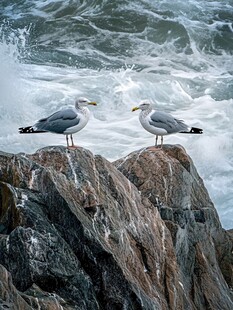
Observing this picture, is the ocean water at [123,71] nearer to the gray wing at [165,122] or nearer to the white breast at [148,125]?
the gray wing at [165,122]

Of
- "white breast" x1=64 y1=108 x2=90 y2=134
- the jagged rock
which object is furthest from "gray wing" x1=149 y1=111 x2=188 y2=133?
"white breast" x1=64 y1=108 x2=90 y2=134

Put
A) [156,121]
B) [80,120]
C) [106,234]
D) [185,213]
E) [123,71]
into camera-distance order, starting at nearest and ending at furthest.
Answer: [106,234]
[80,120]
[185,213]
[156,121]
[123,71]

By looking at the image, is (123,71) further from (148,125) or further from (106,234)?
(106,234)

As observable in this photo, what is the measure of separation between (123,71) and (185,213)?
13929 mm

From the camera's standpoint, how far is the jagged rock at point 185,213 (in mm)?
8914

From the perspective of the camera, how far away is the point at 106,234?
752 centimetres

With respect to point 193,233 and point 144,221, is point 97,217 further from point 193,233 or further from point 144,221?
point 193,233

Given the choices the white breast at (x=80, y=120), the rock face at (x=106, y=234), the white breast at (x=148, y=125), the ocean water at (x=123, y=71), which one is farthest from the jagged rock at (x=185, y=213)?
the ocean water at (x=123, y=71)

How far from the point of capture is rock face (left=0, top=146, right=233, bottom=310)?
658 centimetres

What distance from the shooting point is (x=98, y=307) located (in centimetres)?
683

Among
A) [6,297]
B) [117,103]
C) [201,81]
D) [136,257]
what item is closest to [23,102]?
[117,103]

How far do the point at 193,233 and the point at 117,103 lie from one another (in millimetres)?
11602

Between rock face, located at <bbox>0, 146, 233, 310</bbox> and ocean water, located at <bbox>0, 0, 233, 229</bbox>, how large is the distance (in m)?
6.38

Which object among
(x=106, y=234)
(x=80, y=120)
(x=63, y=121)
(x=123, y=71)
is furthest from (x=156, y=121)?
(x=123, y=71)
